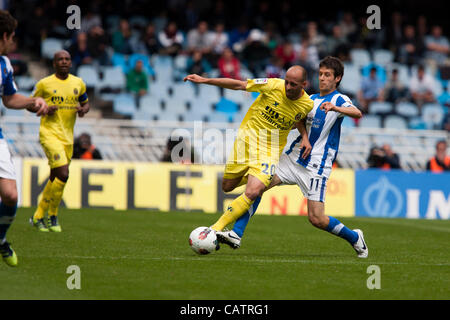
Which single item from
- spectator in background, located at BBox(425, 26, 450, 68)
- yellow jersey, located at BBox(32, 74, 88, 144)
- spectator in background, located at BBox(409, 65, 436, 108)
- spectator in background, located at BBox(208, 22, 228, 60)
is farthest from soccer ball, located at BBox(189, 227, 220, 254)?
spectator in background, located at BBox(425, 26, 450, 68)

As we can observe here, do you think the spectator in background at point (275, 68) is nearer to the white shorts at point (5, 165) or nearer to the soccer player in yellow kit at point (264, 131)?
the soccer player in yellow kit at point (264, 131)

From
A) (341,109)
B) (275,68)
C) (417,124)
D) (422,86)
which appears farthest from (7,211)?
(422,86)

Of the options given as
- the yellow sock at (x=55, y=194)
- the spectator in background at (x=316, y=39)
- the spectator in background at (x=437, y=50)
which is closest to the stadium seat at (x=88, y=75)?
the spectator in background at (x=316, y=39)

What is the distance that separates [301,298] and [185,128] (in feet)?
36.2

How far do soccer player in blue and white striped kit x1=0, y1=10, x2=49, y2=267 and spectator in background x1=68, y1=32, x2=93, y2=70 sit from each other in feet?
38.9

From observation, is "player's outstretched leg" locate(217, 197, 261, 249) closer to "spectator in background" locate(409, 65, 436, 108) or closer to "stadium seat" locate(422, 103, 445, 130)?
"stadium seat" locate(422, 103, 445, 130)

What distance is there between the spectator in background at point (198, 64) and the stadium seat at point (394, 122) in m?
4.69

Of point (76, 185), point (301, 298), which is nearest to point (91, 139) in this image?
point (76, 185)

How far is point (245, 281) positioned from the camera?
7.08 metres

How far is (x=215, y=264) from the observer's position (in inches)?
319

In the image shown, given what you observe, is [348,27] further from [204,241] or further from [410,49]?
[204,241]

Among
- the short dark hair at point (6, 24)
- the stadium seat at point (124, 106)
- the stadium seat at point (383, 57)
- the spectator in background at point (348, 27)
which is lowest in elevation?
the stadium seat at point (124, 106)

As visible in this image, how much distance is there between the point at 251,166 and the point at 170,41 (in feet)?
41.0

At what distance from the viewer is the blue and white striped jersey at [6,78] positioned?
728 cm
